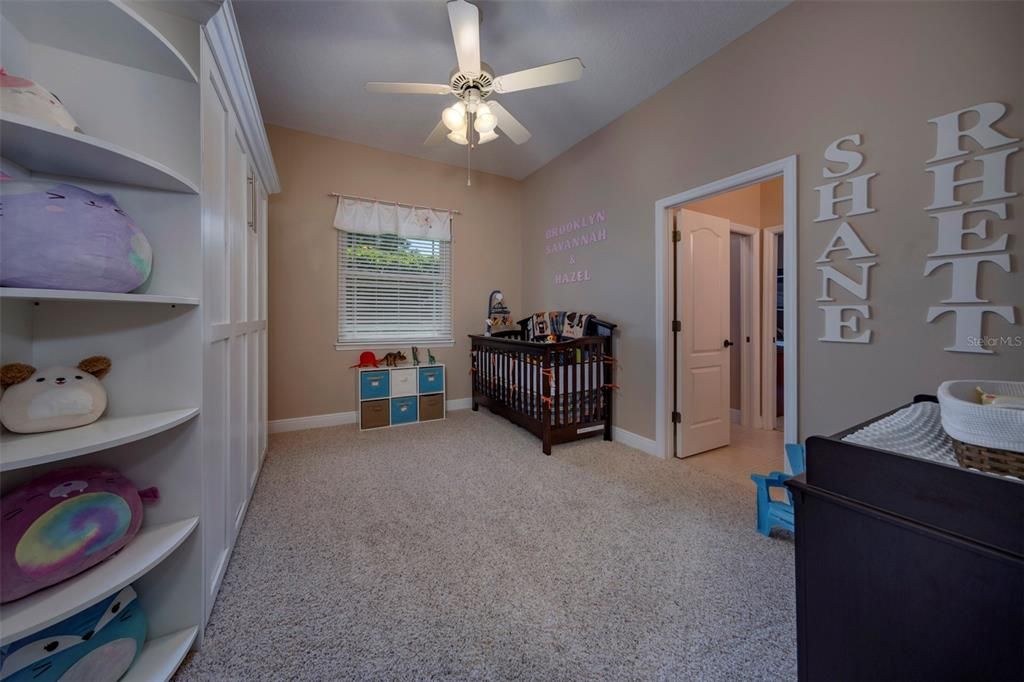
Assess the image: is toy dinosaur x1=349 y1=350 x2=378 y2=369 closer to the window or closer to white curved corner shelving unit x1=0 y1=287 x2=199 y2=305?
the window

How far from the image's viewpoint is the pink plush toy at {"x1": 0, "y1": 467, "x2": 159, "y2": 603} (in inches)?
31.3

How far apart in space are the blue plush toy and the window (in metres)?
2.66

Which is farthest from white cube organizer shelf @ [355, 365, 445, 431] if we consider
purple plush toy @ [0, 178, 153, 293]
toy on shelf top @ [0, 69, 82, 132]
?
toy on shelf top @ [0, 69, 82, 132]

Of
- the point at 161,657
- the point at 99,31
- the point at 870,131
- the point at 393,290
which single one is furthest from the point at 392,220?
the point at 870,131

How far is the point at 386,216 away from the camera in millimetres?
3518

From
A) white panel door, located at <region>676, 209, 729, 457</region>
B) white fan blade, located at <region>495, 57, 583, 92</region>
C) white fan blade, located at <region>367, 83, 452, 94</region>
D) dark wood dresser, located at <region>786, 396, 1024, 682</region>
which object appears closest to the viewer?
dark wood dresser, located at <region>786, 396, 1024, 682</region>

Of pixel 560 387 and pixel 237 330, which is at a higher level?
pixel 237 330

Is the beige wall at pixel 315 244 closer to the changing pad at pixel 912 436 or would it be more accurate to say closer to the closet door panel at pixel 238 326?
the closet door panel at pixel 238 326

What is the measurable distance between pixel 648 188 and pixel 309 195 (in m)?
2.93

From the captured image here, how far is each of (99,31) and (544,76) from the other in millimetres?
1642

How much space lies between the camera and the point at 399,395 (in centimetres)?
339

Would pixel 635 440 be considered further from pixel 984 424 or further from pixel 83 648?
pixel 83 648

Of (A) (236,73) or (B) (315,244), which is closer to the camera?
(A) (236,73)

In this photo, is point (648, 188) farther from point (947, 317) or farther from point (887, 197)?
point (947, 317)
